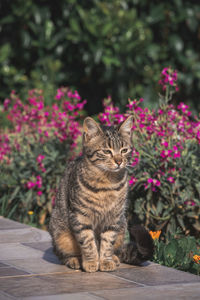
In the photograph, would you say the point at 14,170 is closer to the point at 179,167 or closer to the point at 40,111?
the point at 40,111

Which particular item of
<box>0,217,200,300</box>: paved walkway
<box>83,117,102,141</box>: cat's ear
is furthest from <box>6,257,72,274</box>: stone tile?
<box>83,117,102,141</box>: cat's ear

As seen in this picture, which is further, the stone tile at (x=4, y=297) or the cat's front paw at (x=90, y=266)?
the cat's front paw at (x=90, y=266)

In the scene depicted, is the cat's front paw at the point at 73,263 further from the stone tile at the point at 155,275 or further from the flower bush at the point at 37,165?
the flower bush at the point at 37,165

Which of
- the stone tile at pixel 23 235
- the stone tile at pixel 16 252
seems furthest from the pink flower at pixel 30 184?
the stone tile at pixel 16 252

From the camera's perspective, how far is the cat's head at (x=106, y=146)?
4895 mm

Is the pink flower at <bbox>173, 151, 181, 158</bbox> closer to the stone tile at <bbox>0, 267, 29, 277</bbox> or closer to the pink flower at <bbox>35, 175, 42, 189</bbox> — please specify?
the pink flower at <bbox>35, 175, 42, 189</bbox>

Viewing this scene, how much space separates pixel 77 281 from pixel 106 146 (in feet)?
3.66

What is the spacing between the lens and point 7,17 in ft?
36.1

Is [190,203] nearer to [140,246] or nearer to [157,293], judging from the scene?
[140,246]

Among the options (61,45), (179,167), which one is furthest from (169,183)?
(61,45)

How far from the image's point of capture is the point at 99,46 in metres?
10.7

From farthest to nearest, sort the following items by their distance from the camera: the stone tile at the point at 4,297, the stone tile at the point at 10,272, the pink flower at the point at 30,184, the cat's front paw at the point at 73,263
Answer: the pink flower at the point at 30,184, the cat's front paw at the point at 73,263, the stone tile at the point at 10,272, the stone tile at the point at 4,297

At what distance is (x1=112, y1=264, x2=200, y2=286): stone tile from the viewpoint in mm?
4492

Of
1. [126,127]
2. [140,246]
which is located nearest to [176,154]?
[126,127]
